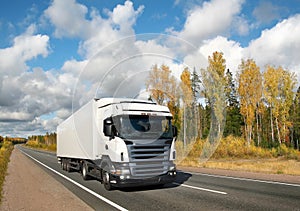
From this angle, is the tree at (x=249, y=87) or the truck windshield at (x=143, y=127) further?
the tree at (x=249, y=87)

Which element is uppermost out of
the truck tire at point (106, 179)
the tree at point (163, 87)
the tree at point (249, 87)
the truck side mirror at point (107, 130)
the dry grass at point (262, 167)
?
the tree at point (249, 87)

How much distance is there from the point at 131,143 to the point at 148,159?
826 mm

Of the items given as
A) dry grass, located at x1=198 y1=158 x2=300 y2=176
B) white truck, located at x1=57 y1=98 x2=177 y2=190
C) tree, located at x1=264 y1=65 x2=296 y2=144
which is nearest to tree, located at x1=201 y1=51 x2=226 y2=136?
tree, located at x1=264 y1=65 x2=296 y2=144

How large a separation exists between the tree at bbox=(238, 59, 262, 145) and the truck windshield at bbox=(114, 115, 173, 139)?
114 feet

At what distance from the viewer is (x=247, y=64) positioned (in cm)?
4319

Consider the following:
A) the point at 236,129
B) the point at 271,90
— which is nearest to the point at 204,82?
the point at 271,90

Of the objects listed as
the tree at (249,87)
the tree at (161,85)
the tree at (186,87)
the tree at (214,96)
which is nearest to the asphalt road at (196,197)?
the tree at (161,85)

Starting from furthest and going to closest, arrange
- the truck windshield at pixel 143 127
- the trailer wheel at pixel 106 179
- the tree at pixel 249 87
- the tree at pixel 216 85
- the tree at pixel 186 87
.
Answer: the tree at pixel 249 87, the tree at pixel 216 85, the tree at pixel 186 87, the trailer wheel at pixel 106 179, the truck windshield at pixel 143 127

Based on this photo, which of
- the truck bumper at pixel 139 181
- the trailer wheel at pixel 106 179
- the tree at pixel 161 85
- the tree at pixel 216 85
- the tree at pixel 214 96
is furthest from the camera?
the tree at pixel 216 85

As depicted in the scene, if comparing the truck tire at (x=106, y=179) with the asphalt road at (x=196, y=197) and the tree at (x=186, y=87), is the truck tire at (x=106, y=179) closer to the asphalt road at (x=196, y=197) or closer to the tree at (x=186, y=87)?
the asphalt road at (x=196, y=197)

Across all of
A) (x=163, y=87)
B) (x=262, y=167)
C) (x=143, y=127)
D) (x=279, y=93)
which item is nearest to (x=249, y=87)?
Answer: (x=279, y=93)

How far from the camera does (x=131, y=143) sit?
31.7 feet

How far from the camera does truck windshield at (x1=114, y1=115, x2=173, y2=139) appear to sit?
9.84 meters

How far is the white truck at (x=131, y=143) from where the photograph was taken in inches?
380
